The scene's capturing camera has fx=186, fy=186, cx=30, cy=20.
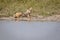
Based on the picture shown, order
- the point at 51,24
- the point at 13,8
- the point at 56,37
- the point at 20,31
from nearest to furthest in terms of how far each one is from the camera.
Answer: the point at 56,37, the point at 20,31, the point at 51,24, the point at 13,8

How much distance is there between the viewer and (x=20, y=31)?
189 centimetres

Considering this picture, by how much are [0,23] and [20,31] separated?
1.02 feet

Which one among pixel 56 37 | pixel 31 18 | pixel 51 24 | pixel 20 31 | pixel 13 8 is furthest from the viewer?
pixel 13 8

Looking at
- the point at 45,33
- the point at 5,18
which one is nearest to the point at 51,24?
the point at 45,33

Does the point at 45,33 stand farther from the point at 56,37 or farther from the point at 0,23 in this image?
the point at 0,23

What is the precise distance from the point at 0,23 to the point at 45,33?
0.55 meters

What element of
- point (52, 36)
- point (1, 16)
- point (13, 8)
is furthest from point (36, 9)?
point (52, 36)

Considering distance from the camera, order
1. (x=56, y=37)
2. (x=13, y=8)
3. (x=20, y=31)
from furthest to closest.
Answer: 1. (x=13, y=8)
2. (x=20, y=31)
3. (x=56, y=37)

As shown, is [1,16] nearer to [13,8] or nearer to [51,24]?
[13,8]

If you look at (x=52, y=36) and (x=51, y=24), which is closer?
(x=52, y=36)

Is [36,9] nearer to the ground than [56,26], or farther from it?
farther from it

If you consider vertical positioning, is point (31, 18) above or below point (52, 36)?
above

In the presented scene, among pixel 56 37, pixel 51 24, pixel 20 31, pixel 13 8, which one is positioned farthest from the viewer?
pixel 13 8

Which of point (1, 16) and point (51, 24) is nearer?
point (51, 24)
